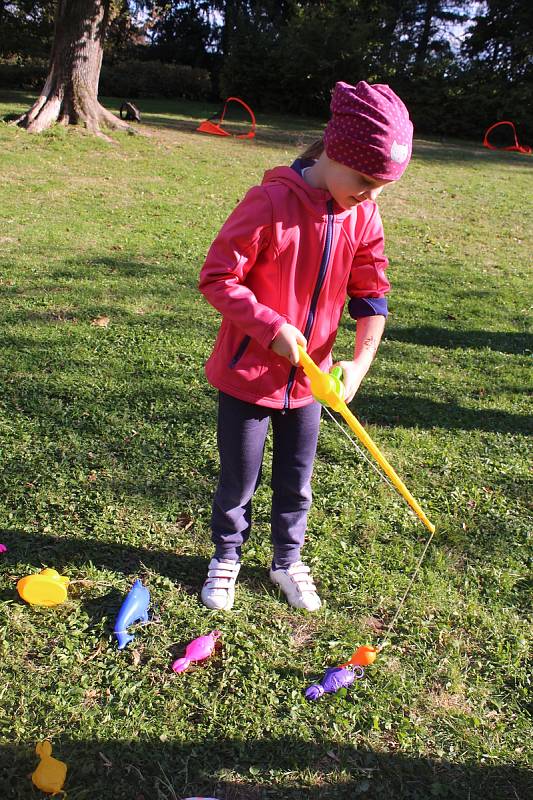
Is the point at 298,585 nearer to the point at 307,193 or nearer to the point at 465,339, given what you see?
A: the point at 307,193

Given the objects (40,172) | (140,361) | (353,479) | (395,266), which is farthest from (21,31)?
(353,479)

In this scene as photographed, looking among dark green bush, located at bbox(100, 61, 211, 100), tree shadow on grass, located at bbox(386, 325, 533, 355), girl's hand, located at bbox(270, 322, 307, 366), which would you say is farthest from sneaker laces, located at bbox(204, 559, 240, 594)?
dark green bush, located at bbox(100, 61, 211, 100)

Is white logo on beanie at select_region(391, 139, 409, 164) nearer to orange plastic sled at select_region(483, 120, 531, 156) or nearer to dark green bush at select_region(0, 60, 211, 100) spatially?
orange plastic sled at select_region(483, 120, 531, 156)

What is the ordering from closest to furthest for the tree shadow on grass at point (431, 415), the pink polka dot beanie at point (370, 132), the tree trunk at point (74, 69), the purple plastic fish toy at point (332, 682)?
the pink polka dot beanie at point (370, 132) < the purple plastic fish toy at point (332, 682) < the tree shadow on grass at point (431, 415) < the tree trunk at point (74, 69)

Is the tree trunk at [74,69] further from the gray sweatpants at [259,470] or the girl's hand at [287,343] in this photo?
the girl's hand at [287,343]

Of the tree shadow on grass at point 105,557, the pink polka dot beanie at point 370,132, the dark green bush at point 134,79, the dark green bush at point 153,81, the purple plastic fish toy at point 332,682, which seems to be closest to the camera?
the pink polka dot beanie at point 370,132

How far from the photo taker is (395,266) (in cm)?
707

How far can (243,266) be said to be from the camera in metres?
1.92

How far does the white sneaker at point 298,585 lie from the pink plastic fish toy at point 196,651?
37 centimetres

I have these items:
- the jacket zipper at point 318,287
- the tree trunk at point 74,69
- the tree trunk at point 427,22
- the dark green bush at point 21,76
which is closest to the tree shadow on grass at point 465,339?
the jacket zipper at point 318,287

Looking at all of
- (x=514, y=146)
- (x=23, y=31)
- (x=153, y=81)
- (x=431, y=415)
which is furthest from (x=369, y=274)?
(x=23, y=31)

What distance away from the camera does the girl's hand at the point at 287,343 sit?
6.09ft

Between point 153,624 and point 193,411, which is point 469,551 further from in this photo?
point 193,411

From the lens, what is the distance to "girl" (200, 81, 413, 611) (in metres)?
1.79
